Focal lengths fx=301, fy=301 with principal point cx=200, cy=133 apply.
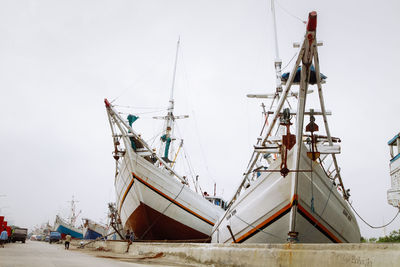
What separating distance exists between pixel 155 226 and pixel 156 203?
1.34 meters

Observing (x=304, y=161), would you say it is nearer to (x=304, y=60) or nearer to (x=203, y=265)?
(x=304, y=60)

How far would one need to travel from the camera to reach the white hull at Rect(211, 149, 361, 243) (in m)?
7.22

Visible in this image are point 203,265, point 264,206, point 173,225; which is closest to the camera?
point 203,265

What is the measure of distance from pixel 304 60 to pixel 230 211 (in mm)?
5528

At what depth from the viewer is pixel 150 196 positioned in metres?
13.2

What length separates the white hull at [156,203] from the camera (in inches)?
521

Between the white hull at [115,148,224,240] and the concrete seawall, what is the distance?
5028 mm

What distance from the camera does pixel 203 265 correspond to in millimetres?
6738

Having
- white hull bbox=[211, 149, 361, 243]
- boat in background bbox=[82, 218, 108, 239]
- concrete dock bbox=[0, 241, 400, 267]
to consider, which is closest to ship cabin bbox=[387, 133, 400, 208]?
white hull bbox=[211, 149, 361, 243]

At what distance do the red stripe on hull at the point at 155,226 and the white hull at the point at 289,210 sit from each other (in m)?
5.46

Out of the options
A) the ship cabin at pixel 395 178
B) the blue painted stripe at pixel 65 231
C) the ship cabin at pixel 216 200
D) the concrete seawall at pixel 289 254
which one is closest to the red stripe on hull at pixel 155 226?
the ship cabin at pixel 216 200

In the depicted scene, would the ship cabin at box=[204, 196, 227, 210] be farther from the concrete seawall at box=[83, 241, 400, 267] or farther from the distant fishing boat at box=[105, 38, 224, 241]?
the concrete seawall at box=[83, 241, 400, 267]

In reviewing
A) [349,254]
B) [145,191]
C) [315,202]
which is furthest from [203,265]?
[145,191]

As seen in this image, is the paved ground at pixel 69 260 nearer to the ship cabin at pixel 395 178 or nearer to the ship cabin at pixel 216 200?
the ship cabin at pixel 216 200
